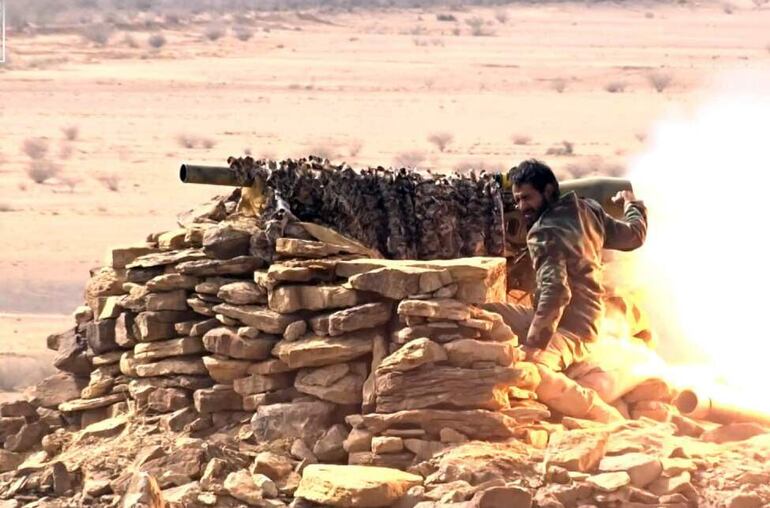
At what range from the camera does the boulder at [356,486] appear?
1100cm

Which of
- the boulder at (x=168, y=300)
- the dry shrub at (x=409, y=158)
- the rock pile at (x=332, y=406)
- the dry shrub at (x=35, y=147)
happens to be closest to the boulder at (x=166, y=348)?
the rock pile at (x=332, y=406)

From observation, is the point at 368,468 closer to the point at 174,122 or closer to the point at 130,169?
the point at 130,169

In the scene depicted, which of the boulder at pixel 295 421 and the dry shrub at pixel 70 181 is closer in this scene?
the boulder at pixel 295 421

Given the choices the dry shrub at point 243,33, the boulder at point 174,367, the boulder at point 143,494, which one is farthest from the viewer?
the dry shrub at point 243,33

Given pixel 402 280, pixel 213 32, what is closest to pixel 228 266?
pixel 402 280

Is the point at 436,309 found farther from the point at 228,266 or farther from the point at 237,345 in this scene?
the point at 228,266

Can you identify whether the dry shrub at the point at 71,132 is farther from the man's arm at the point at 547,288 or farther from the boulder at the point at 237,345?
the man's arm at the point at 547,288

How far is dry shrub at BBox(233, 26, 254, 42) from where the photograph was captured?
5325cm

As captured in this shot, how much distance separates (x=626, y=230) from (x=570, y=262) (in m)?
0.59

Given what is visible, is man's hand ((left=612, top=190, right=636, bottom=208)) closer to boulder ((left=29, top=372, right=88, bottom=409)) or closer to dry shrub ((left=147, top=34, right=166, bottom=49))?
boulder ((left=29, top=372, right=88, bottom=409))

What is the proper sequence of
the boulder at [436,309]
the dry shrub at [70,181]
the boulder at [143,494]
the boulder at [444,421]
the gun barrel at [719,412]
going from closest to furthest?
the boulder at [143,494]
the boulder at [444,421]
the boulder at [436,309]
the gun barrel at [719,412]
the dry shrub at [70,181]

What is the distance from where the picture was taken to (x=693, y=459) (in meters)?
11.5

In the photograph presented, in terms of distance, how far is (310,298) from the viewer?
1195 cm

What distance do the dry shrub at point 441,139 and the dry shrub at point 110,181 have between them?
20.1 feet
